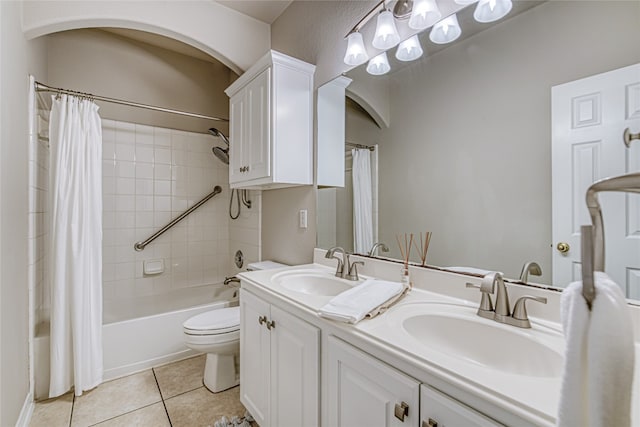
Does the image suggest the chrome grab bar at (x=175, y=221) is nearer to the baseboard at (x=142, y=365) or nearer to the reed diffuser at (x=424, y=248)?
the baseboard at (x=142, y=365)

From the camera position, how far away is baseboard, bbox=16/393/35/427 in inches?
59.3

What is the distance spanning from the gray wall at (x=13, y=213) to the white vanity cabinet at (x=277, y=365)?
1.03 m

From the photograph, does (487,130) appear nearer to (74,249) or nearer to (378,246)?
(378,246)

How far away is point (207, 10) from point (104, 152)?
147 cm

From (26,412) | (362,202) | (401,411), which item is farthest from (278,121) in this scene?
(26,412)

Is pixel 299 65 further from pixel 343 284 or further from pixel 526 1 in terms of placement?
pixel 343 284

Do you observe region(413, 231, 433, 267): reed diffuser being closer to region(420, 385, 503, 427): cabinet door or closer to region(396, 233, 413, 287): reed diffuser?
region(396, 233, 413, 287): reed diffuser

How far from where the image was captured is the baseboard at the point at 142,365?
79.4 inches

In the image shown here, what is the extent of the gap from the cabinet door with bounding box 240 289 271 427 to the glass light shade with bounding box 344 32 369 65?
1333mm

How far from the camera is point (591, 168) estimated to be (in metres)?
0.83

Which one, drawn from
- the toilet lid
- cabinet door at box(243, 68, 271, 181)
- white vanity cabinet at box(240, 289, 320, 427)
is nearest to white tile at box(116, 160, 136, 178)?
cabinet door at box(243, 68, 271, 181)

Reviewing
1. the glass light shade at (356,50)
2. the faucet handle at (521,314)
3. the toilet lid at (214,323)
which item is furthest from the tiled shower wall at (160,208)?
the faucet handle at (521,314)

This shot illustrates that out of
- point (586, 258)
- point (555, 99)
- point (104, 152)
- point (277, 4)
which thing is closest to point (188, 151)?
point (104, 152)

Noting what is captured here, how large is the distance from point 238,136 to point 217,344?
4.55ft
